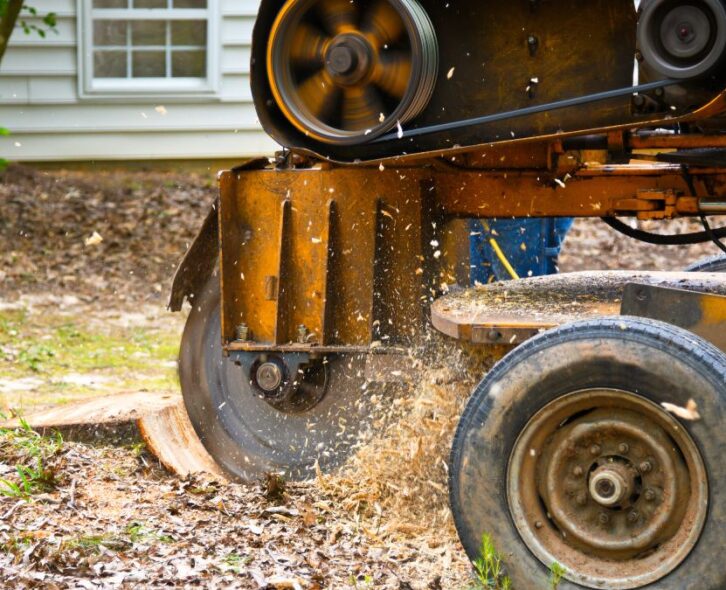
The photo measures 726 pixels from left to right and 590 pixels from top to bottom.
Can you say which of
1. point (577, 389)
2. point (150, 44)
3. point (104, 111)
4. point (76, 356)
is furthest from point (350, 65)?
point (150, 44)

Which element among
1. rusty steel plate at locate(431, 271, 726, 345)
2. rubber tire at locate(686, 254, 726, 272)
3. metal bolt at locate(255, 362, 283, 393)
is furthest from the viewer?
rubber tire at locate(686, 254, 726, 272)

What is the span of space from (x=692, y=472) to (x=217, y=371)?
2753 millimetres

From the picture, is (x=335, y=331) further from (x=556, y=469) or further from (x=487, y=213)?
(x=556, y=469)

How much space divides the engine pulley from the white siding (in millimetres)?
8172

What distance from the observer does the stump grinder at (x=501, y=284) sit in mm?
3736

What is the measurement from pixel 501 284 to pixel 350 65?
124cm

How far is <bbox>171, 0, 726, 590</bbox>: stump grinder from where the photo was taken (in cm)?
374

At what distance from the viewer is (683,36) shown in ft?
13.7

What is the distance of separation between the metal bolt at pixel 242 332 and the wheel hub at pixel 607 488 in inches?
74.8

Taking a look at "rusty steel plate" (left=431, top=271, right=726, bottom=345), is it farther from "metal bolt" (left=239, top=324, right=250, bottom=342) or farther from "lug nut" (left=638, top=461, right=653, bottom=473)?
"metal bolt" (left=239, top=324, right=250, bottom=342)

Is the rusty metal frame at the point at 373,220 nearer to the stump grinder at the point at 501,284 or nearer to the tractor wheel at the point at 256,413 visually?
the stump grinder at the point at 501,284

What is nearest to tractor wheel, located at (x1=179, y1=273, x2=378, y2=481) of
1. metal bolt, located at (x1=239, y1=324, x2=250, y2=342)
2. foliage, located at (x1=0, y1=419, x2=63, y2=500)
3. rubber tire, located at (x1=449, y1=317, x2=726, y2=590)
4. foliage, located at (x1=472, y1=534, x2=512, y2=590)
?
metal bolt, located at (x1=239, y1=324, x2=250, y2=342)

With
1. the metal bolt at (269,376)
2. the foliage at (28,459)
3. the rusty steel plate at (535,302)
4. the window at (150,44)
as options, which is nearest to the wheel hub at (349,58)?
the rusty steel plate at (535,302)

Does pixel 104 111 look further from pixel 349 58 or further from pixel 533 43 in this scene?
→ pixel 533 43
